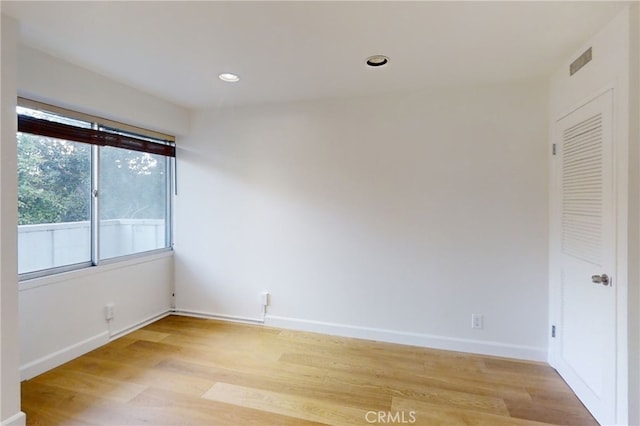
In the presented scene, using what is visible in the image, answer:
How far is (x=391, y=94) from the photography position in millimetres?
3109

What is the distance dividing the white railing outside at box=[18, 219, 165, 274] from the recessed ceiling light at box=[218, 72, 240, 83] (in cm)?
180

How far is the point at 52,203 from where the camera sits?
8.70ft

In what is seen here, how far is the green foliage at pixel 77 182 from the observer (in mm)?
2498

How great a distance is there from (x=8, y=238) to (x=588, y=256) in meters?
3.57

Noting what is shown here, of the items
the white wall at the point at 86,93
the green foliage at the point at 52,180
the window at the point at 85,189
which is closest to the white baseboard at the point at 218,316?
the window at the point at 85,189

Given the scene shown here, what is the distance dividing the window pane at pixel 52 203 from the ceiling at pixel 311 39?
0.75m

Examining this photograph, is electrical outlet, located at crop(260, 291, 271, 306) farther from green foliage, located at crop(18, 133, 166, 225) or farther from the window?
green foliage, located at crop(18, 133, 166, 225)

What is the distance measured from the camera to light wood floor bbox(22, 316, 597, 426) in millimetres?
2043

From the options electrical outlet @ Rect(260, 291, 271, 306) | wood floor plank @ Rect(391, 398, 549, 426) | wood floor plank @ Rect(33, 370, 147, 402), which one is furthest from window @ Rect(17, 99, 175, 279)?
wood floor plank @ Rect(391, 398, 549, 426)

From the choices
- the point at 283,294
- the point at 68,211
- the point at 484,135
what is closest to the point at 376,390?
the point at 283,294

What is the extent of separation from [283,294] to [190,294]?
3.97ft

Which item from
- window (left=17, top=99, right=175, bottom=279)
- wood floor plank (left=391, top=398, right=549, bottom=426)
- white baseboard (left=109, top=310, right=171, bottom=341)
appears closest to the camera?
wood floor plank (left=391, top=398, right=549, bottom=426)

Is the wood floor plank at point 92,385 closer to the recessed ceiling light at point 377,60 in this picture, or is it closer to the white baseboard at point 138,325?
the white baseboard at point 138,325

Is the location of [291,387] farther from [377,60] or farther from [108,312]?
[377,60]
